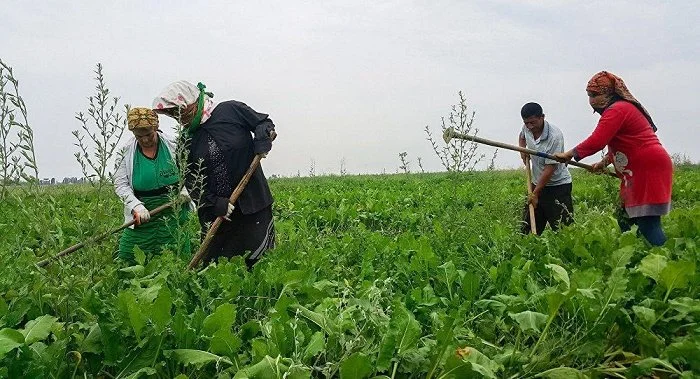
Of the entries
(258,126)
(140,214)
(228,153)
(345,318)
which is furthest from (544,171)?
(345,318)

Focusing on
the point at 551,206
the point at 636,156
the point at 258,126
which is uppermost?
the point at 258,126

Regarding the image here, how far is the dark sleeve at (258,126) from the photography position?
488cm

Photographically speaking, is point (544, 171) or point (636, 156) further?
point (544, 171)

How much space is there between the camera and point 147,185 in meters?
5.10

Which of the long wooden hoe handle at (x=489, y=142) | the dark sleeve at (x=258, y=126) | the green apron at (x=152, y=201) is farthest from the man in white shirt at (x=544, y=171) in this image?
the green apron at (x=152, y=201)

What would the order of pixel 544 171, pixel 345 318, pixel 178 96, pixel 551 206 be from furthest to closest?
1. pixel 551 206
2. pixel 544 171
3. pixel 178 96
4. pixel 345 318

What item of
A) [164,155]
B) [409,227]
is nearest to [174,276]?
[164,155]

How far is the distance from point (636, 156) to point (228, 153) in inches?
128

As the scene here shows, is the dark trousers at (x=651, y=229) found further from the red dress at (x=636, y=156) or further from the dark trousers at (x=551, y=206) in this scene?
the dark trousers at (x=551, y=206)

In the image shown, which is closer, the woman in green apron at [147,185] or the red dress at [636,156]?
the woman in green apron at [147,185]

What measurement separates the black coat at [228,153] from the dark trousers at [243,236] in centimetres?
12

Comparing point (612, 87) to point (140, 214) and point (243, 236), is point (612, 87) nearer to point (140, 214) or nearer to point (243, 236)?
point (243, 236)

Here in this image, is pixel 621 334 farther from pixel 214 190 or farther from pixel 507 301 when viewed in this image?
pixel 214 190

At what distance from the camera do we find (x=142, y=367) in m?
2.39
